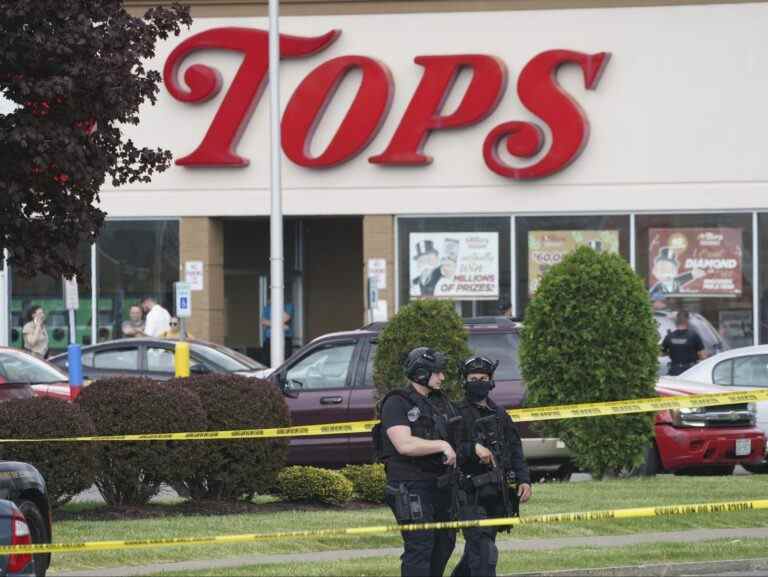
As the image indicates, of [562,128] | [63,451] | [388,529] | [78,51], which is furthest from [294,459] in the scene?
[562,128]

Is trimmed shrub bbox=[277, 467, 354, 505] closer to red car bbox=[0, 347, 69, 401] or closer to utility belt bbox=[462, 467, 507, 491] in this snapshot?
red car bbox=[0, 347, 69, 401]

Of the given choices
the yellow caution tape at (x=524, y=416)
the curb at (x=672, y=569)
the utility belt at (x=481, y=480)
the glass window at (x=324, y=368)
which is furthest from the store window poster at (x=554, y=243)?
the utility belt at (x=481, y=480)

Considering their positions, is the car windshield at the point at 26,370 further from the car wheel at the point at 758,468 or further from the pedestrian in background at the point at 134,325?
the pedestrian in background at the point at 134,325

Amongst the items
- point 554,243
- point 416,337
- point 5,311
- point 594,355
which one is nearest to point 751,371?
point 594,355

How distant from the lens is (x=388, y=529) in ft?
32.5

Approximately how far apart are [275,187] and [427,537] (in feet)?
56.4

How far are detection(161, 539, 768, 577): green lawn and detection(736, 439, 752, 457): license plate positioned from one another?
4.95m

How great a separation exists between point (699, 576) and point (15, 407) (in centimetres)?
600

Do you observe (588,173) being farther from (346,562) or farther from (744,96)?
(346,562)

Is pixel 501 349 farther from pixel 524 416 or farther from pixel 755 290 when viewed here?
pixel 755 290

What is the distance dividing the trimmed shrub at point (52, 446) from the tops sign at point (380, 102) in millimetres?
17368

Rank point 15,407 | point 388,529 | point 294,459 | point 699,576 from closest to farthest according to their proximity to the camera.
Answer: point 388,529 → point 699,576 → point 15,407 → point 294,459

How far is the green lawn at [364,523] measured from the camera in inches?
526

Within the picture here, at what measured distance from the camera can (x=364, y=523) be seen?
14555 mm
